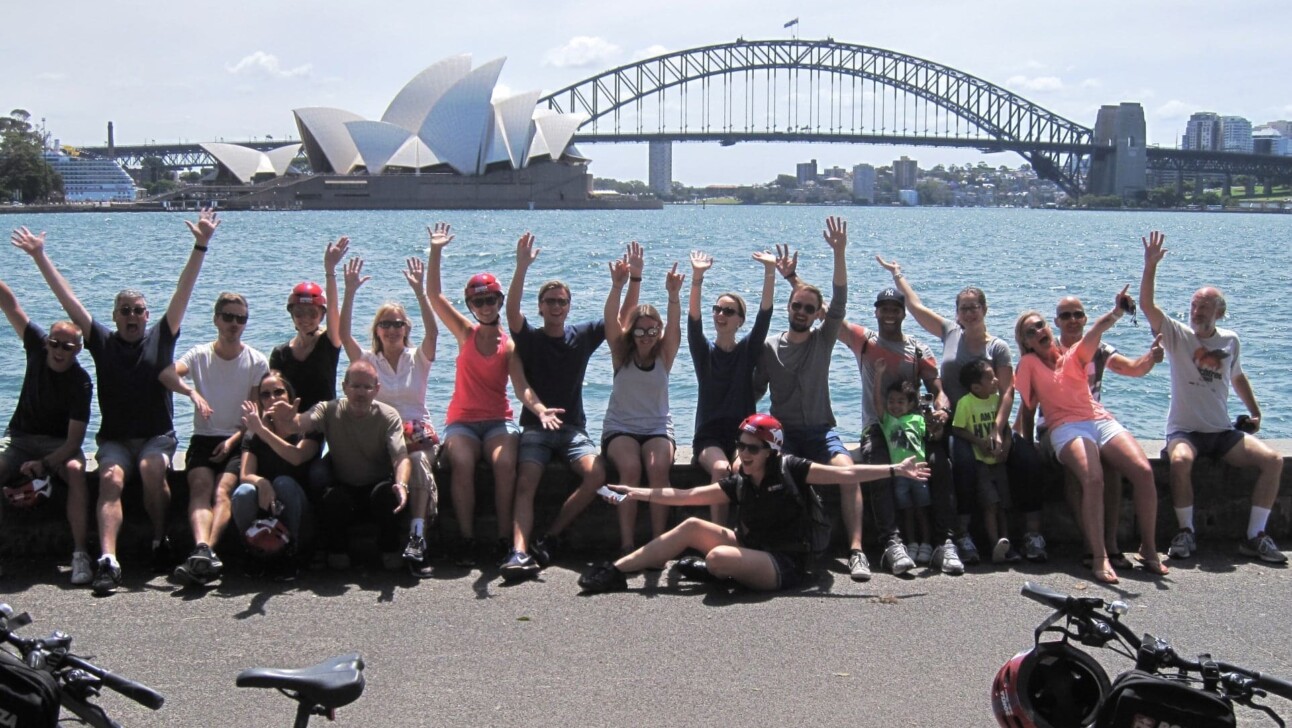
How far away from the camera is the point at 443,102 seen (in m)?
88.9

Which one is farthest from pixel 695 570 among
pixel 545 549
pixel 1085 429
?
pixel 1085 429

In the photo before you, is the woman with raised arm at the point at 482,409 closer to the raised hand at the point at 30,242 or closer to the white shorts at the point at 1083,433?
the raised hand at the point at 30,242

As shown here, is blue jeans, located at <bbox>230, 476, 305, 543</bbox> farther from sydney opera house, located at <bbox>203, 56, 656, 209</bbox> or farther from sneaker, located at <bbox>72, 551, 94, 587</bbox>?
sydney opera house, located at <bbox>203, 56, 656, 209</bbox>

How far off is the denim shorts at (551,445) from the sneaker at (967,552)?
5.60 feet

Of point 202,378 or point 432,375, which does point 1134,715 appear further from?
point 432,375

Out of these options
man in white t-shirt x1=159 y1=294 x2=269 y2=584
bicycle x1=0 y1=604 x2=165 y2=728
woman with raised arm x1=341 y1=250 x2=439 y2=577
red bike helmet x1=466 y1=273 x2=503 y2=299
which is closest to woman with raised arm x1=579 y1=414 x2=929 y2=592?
woman with raised arm x1=341 y1=250 x2=439 y2=577

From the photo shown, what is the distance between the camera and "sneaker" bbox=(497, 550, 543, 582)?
206 inches

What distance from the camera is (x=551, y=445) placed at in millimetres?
5855

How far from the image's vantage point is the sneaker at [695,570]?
203 inches

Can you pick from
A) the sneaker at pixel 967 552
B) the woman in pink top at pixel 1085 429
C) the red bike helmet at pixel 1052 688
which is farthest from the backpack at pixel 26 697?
the woman in pink top at pixel 1085 429

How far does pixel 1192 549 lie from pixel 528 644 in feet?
10.3

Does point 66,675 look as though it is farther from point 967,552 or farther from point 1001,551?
point 1001,551

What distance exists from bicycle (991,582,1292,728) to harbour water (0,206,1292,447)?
27.5ft

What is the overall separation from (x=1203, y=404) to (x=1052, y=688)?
3.24 meters
